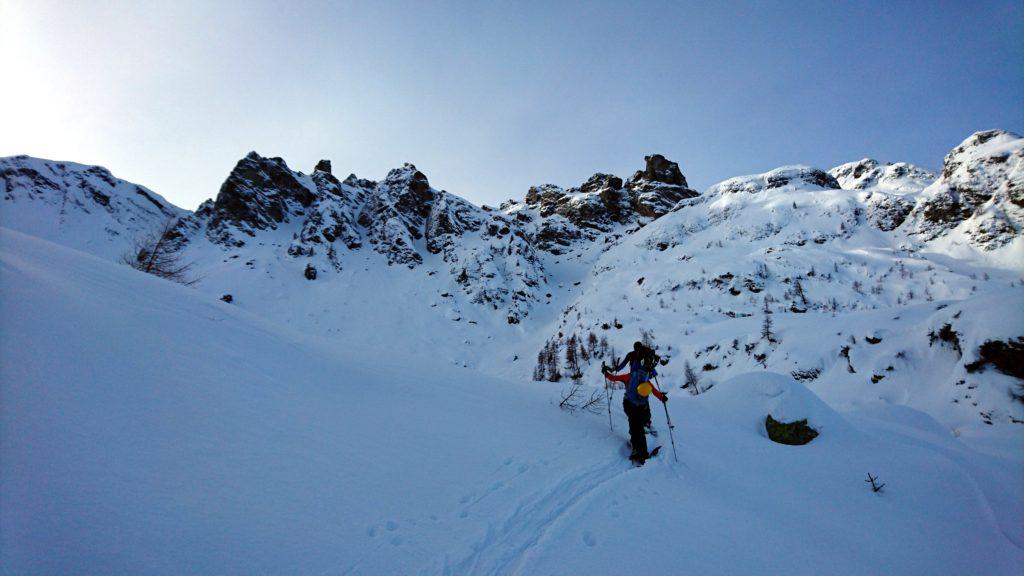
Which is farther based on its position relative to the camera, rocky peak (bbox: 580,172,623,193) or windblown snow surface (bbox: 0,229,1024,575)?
rocky peak (bbox: 580,172,623,193)

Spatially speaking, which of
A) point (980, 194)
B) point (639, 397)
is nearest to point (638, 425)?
point (639, 397)

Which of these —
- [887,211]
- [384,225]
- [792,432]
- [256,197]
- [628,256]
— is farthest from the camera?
[384,225]

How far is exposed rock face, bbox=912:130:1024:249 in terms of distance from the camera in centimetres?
1712

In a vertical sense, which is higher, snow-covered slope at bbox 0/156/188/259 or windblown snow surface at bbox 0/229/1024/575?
snow-covered slope at bbox 0/156/188/259

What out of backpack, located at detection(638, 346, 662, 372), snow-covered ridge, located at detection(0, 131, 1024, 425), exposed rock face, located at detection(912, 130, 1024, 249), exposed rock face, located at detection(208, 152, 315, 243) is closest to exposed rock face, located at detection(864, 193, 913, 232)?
snow-covered ridge, located at detection(0, 131, 1024, 425)

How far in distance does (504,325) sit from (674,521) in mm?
25535

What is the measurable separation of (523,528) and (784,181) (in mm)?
43691

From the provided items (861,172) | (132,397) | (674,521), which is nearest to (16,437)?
(132,397)

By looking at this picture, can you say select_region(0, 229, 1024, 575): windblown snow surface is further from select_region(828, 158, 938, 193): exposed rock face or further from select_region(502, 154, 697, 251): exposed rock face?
select_region(502, 154, 697, 251): exposed rock face

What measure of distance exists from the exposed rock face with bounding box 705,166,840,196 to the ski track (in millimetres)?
39521

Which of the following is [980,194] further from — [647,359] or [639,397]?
[639,397]

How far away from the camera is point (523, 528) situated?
308cm

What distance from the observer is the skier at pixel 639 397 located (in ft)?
15.9

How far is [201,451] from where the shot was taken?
267 centimetres
